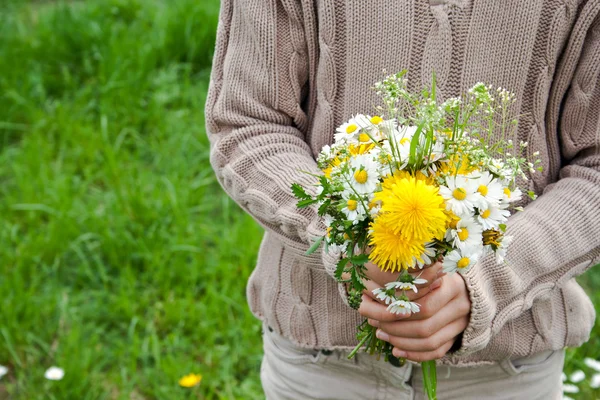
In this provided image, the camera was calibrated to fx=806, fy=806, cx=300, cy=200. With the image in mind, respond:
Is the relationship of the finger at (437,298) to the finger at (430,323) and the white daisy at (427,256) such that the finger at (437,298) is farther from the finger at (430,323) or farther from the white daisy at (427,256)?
the white daisy at (427,256)

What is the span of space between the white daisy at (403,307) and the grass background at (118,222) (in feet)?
5.41

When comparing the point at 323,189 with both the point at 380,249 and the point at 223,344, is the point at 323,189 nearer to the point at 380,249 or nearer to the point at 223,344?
the point at 380,249

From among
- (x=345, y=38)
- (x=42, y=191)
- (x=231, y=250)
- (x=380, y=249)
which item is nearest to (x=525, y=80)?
(x=345, y=38)

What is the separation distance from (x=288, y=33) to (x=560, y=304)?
2.68 feet

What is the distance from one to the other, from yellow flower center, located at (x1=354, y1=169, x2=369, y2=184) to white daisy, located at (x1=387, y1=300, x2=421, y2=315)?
0.73 feet

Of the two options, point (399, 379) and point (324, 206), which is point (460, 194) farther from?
point (399, 379)

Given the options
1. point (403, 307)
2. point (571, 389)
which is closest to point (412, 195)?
point (403, 307)

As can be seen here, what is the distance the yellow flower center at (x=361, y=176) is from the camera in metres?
1.19

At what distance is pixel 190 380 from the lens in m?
2.80

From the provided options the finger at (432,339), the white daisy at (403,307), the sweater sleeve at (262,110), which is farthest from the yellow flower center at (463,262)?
the sweater sleeve at (262,110)

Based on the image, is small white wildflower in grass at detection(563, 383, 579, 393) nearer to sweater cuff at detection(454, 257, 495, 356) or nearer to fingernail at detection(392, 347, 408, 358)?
sweater cuff at detection(454, 257, 495, 356)

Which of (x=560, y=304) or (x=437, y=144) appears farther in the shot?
(x=560, y=304)

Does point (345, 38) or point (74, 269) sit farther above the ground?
point (345, 38)

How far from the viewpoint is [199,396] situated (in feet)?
9.34
